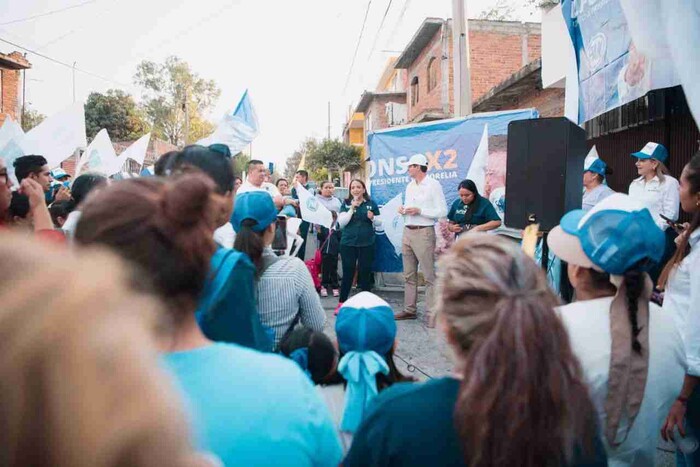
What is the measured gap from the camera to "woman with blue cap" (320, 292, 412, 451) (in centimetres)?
192

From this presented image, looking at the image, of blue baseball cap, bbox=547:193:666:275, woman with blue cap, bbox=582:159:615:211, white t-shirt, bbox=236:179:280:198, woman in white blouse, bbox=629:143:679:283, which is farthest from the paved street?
woman with blue cap, bbox=582:159:615:211

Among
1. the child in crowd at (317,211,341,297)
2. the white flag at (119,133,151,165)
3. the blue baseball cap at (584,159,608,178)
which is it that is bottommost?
the child in crowd at (317,211,341,297)

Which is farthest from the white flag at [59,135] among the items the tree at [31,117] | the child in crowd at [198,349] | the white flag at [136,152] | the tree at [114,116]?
the tree at [31,117]

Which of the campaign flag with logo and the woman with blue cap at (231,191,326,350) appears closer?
the woman with blue cap at (231,191,326,350)

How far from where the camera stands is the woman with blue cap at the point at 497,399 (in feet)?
3.83

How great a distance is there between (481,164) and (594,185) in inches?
58.4

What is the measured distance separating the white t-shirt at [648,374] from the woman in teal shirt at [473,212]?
450 centimetres

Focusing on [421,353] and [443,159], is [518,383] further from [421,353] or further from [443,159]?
[443,159]

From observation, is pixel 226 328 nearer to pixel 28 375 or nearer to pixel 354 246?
pixel 28 375

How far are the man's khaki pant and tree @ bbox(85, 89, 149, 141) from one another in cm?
3627

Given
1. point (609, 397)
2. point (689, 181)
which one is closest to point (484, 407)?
point (609, 397)

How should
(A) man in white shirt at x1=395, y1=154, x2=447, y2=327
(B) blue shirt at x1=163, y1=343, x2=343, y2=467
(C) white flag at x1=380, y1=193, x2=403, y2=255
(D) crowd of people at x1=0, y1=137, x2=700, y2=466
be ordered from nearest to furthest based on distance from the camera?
(D) crowd of people at x1=0, y1=137, x2=700, y2=466 < (B) blue shirt at x1=163, y1=343, x2=343, y2=467 < (A) man in white shirt at x1=395, y1=154, x2=447, y2=327 < (C) white flag at x1=380, y1=193, x2=403, y2=255

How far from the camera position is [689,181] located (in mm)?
2801

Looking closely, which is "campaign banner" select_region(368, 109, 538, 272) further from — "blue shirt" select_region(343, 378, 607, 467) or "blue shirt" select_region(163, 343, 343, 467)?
"blue shirt" select_region(163, 343, 343, 467)
